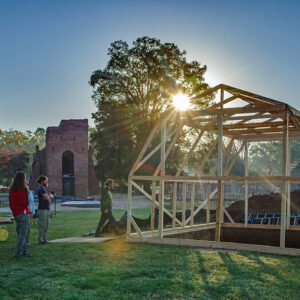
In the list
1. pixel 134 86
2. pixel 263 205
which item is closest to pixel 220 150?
pixel 263 205

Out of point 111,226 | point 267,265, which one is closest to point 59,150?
point 111,226

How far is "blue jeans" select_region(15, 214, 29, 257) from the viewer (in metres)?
8.62

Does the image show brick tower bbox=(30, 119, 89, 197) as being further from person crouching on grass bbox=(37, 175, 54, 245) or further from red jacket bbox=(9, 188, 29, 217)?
red jacket bbox=(9, 188, 29, 217)

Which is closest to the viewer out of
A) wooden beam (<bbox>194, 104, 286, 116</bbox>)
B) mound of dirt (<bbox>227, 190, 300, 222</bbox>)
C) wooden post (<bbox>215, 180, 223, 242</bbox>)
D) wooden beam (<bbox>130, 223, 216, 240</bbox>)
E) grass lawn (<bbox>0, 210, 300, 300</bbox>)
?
grass lawn (<bbox>0, 210, 300, 300</bbox>)

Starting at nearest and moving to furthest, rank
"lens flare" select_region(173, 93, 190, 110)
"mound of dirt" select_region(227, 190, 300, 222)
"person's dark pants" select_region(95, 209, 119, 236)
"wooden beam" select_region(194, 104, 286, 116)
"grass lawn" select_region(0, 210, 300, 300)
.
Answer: "grass lawn" select_region(0, 210, 300, 300)
"wooden beam" select_region(194, 104, 286, 116)
"lens flare" select_region(173, 93, 190, 110)
"person's dark pants" select_region(95, 209, 119, 236)
"mound of dirt" select_region(227, 190, 300, 222)

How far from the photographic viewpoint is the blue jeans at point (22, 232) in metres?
8.62

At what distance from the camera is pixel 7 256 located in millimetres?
8922

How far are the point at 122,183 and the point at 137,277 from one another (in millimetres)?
34703

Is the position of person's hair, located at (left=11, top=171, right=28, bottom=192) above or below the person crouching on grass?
above

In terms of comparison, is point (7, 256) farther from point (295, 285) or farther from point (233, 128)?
point (233, 128)

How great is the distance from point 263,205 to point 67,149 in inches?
1184

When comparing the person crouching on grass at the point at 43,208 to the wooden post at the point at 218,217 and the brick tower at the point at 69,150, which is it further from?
the brick tower at the point at 69,150

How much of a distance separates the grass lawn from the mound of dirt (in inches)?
257

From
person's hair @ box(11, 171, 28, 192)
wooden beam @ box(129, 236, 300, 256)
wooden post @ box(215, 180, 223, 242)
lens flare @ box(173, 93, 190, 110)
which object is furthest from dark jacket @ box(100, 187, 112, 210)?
person's hair @ box(11, 171, 28, 192)
